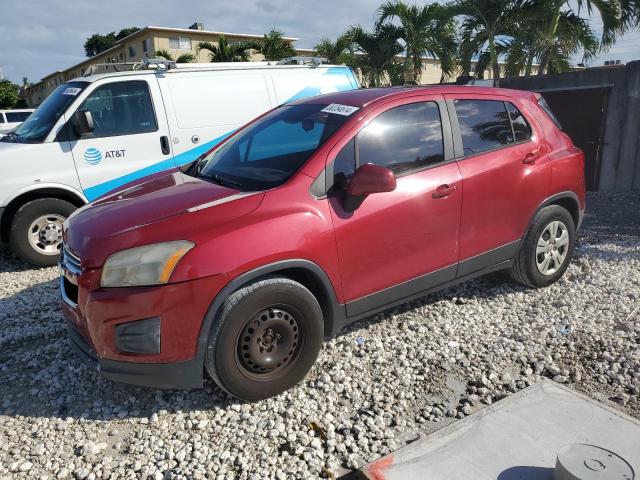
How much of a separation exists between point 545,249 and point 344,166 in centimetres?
222

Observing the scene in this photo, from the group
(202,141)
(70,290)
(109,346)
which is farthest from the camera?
(202,141)

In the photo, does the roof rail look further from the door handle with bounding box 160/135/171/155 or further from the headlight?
the headlight

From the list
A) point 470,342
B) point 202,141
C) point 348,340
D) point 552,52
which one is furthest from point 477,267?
point 552,52

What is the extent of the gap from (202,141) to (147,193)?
325 centimetres

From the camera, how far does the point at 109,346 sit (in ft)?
9.32

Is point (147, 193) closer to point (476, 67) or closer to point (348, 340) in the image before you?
point (348, 340)

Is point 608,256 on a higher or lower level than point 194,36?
lower

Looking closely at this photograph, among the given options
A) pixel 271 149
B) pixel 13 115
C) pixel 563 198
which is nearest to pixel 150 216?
pixel 271 149

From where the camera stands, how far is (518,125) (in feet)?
14.0

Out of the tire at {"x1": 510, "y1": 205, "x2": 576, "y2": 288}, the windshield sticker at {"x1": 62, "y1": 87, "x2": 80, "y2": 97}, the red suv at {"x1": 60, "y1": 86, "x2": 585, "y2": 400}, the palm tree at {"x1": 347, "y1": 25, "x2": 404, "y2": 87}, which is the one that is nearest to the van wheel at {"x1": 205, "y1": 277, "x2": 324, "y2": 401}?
the red suv at {"x1": 60, "y1": 86, "x2": 585, "y2": 400}

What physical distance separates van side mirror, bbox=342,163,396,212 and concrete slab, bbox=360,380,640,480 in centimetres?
139

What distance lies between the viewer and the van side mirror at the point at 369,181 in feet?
10.1

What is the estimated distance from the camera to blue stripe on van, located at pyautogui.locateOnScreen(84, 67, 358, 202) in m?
6.03

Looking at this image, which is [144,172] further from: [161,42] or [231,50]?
[161,42]
